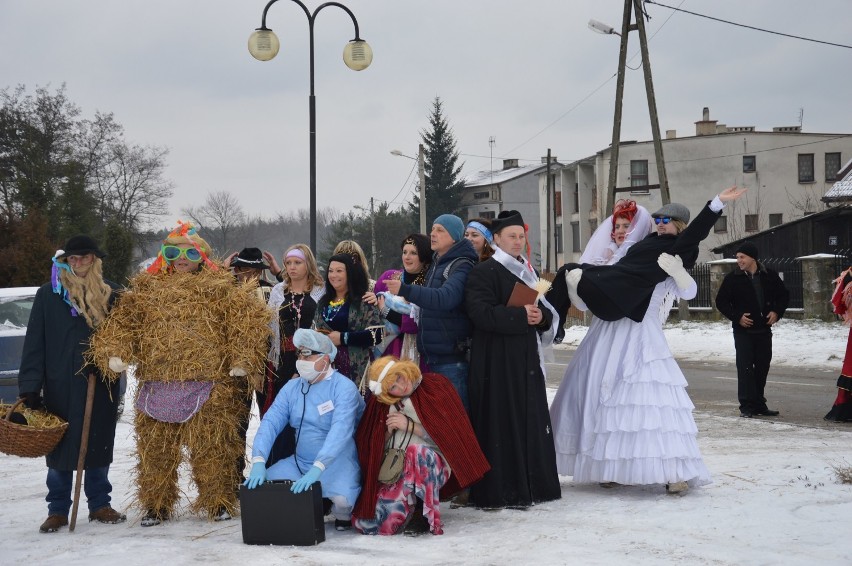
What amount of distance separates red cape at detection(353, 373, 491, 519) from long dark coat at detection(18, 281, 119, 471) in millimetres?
1852

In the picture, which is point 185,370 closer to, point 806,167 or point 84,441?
point 84,441

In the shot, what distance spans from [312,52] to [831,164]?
41.3 meters

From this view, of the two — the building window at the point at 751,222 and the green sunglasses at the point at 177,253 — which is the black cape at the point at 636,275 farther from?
the building window at the point at 751,222

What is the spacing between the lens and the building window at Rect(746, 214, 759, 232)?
1938 inches

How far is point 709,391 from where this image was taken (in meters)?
14.2

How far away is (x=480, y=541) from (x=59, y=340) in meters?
3.23

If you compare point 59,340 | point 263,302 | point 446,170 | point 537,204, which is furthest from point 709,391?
point 537,204

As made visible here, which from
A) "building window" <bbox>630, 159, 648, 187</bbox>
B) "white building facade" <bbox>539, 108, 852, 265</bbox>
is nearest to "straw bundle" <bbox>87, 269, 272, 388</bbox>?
"white building facade" <bbox>539, 108, 852, 265</bbox>

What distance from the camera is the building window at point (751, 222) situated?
4922 centimetres

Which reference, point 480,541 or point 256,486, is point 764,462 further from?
point 256,486

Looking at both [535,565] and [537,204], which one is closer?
[535,565]

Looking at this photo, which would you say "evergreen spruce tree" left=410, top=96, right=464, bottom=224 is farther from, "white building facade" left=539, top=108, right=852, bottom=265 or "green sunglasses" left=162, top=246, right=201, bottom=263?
"green sunglasses" left=162, top=246, right=201, bottom=263

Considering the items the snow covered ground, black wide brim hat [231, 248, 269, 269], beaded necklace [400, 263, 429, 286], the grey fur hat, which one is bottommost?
the snow covered ground

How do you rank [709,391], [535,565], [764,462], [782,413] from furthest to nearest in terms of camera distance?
1. [709,391]
2. [782,413]
3. [764,462]
4. [535,565]
